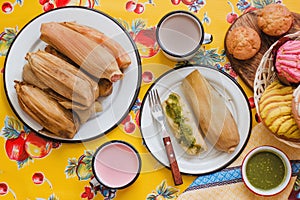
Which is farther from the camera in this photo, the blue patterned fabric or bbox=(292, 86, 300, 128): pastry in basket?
the blue patterned fabric

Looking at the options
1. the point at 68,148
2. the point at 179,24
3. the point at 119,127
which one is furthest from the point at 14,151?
the point at 179,24

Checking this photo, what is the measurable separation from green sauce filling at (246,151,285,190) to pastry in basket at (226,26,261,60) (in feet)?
0.91

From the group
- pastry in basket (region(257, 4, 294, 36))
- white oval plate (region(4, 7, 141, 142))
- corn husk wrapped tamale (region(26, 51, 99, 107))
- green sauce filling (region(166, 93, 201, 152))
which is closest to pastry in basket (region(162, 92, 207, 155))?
green sauce filling (region(166, 93, 201, 152))

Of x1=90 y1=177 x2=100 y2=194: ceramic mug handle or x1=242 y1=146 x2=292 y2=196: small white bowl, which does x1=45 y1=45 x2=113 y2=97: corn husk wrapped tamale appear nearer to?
x1=90 y1=177 x2=100 y2=194: ceramic mug handle

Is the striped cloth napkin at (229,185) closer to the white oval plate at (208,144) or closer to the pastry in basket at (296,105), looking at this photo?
the white oval plate at (208,144)

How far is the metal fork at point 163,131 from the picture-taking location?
1.53 meters

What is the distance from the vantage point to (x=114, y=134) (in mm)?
1575

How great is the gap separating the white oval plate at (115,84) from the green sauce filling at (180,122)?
0.10m

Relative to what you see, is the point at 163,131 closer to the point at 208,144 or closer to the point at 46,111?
the point at 208,144

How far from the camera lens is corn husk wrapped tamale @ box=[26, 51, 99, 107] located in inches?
58.7

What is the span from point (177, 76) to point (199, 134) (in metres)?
0.17

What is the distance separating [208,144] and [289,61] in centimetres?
32

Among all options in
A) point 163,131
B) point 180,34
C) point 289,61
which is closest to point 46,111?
point 163,131

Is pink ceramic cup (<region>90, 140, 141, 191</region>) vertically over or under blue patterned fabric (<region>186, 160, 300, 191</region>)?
over
